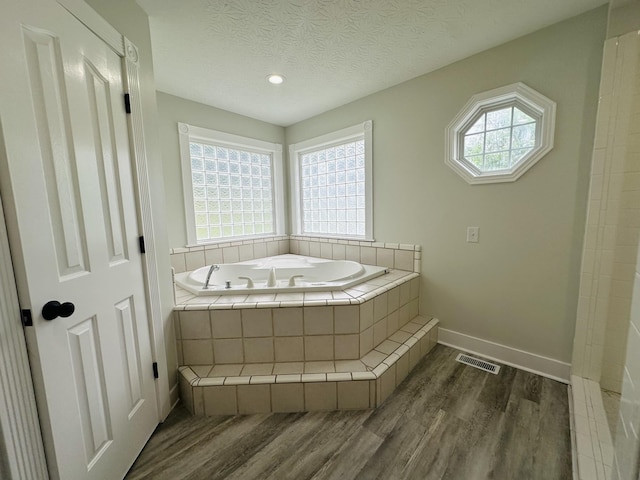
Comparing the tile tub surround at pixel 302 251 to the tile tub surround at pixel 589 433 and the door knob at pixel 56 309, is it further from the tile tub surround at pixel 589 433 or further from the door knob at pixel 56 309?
the door knob at pixel 56 309

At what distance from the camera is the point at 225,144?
9.47ft

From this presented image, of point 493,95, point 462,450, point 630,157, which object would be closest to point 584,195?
point 630,157

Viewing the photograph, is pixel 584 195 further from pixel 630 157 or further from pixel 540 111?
pixel 540 111

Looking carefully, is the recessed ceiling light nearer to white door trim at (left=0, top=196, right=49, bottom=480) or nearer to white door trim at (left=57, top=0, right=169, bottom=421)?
white door trim at (left=57, top=0, right=169, bottom=421)

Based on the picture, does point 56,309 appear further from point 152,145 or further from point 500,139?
point 500,139

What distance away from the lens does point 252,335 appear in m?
1.69

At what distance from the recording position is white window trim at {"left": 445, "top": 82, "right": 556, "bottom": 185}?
1697 millimetres

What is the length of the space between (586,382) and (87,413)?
265 centimetres

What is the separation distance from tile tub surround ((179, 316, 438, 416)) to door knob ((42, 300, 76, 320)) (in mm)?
880

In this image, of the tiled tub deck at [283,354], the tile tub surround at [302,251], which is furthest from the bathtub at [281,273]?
the tiled tub deck at [283,354]

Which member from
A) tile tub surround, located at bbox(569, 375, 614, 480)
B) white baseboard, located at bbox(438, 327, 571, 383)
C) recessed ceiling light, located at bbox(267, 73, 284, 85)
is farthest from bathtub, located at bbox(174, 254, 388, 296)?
recessed ceiling light, located at bbox(267, 73, 284, 85)

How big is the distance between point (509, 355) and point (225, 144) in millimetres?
3273

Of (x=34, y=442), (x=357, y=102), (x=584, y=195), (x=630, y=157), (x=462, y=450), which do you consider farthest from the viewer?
(x=357, y=102)

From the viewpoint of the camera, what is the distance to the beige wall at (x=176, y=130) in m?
2.42
